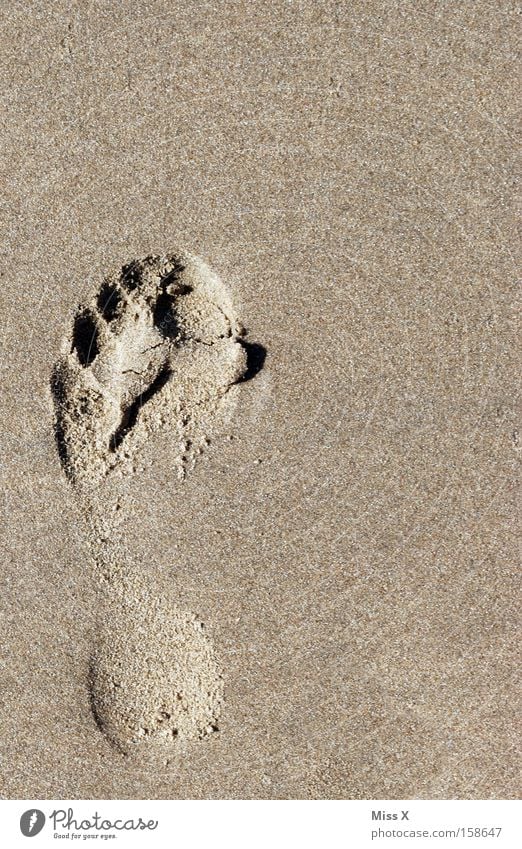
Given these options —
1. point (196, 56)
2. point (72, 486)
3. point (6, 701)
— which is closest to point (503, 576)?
point (72, 486)

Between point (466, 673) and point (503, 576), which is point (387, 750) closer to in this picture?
point (466, 673)
